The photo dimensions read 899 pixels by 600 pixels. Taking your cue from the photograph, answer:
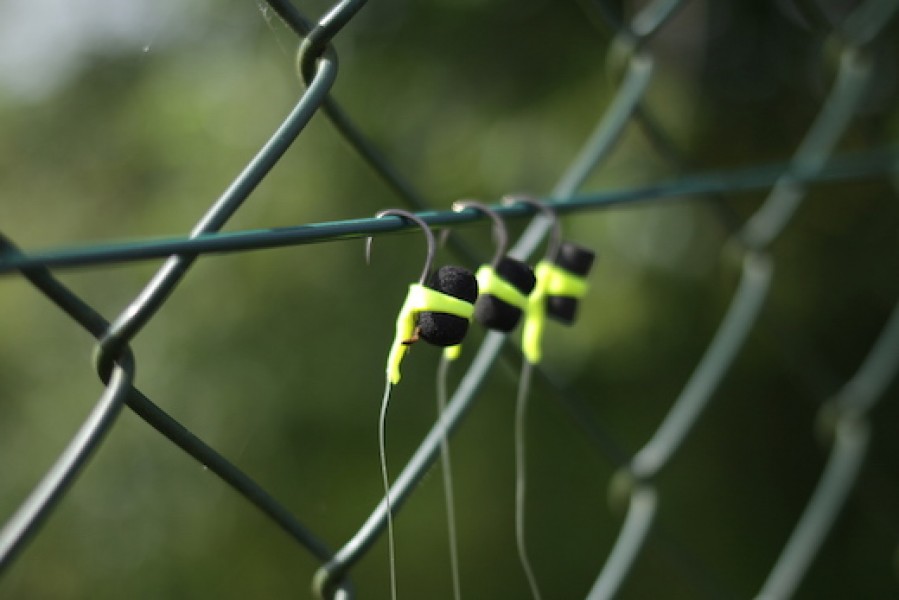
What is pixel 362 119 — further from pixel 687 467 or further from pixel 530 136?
pixel 687 467

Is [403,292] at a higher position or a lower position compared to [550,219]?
lower

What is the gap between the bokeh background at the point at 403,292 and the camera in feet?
4.20

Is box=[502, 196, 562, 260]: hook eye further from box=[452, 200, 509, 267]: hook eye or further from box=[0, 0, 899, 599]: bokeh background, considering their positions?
box=[0, 0, 899, 599]: bokeh background

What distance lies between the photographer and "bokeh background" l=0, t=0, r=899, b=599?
1.28 metres

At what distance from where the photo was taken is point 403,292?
1.17m

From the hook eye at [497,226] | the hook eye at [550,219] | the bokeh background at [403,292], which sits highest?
the hook eye at [497,226]

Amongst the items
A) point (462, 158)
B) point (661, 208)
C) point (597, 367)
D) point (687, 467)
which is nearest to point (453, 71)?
point (462, 158)

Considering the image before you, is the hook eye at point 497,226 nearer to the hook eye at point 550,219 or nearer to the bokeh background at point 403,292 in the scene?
the hook eye at point 550,219

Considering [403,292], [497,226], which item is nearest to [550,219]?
[497,226]

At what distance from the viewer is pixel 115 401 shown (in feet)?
1.13

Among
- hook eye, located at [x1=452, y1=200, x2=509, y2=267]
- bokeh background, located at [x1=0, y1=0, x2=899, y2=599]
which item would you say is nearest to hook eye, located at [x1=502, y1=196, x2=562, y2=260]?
hook eye, located at [x1=452, y1=200, x2=509, y2=267]

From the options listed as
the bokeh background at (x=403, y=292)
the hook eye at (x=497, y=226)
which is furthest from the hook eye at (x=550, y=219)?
the bokeh background at (x=403, y=292)

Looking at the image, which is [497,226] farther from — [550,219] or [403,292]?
[403,292]

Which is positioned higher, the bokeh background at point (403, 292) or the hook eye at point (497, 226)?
the hook eye at point (497, 226)
